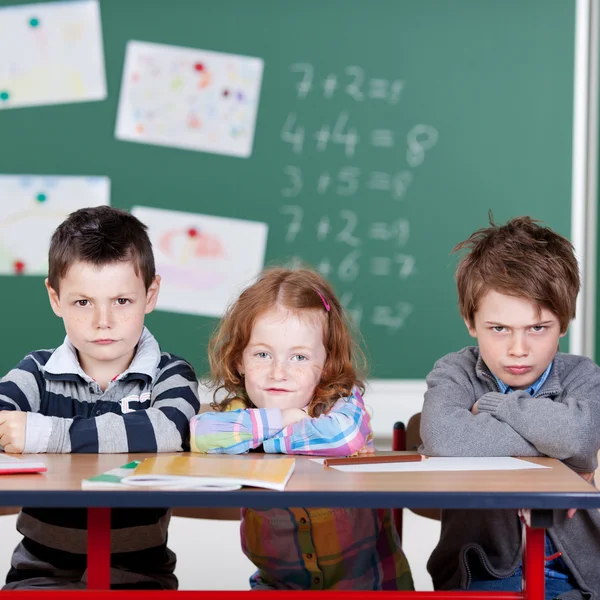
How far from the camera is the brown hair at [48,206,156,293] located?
1.94m

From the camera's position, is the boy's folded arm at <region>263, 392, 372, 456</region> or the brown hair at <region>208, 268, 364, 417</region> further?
the brown hair at <region>208, 268, 364, 417</region>

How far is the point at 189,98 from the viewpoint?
3.91m

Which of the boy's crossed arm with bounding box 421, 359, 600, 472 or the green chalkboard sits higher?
the green chalkboard

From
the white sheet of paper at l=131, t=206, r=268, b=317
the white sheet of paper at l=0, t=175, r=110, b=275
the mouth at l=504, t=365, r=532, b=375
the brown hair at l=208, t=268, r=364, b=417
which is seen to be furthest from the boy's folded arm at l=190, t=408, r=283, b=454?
the white sheet of paper at l=0, t=175, r=110, b=275

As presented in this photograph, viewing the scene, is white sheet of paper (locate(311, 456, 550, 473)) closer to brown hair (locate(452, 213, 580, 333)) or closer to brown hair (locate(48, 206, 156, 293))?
brown hair (locate(452, 213, 580, 333))

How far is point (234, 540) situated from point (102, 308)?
2.50 metres

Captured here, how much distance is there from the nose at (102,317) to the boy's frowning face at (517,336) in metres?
0.78

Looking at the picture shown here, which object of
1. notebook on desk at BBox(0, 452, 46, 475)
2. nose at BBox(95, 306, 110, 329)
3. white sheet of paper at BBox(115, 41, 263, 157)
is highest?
white sheet of paper at BBox(115, 41, 263, 157)

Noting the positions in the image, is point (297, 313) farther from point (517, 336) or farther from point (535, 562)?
point (535, 562)

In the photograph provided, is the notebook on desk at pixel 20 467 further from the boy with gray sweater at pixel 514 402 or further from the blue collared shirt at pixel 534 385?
the blue collared shirt at pixel 534 385

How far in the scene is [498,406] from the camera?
1790 millimetres

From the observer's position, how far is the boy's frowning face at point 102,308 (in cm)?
191

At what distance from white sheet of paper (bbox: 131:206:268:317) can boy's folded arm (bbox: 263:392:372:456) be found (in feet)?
7.00

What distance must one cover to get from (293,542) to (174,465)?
0.45m
